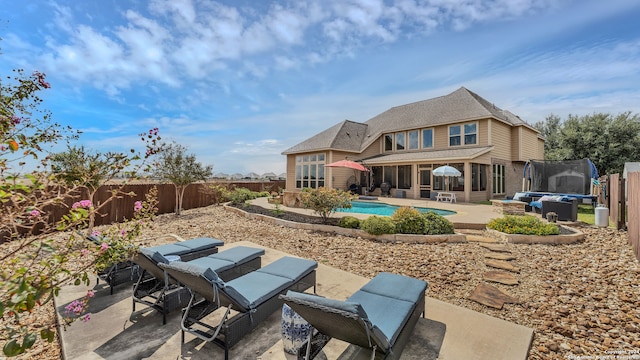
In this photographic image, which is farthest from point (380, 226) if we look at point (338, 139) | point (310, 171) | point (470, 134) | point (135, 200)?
point (310, 171)

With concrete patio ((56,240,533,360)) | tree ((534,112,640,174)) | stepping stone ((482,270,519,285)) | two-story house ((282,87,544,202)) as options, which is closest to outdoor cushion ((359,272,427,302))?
concrete patio ((56,240,533,360))

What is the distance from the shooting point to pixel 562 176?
15.3 metres

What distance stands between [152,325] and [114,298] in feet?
4.52

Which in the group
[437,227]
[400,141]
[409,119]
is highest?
[409,119]

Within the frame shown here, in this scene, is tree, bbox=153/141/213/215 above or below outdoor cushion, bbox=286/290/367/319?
above

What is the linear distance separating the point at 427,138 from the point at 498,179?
541 cm

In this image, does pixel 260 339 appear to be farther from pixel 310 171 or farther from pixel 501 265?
pixel 310 171

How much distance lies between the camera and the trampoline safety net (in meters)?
14.7

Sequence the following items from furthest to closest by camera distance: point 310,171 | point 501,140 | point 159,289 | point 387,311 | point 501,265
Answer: point 310,171 → point 501,140 → point 501,265 → point 159,289 → point 387,311

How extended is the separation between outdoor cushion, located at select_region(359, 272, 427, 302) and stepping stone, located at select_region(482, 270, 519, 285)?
2.28 meters

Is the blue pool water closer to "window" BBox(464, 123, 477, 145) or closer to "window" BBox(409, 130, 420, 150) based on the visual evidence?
"window" BBox(409, 130, 420, 150)

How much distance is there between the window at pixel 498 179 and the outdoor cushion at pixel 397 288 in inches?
679

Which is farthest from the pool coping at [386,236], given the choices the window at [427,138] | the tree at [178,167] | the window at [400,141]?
the window at [400,141]

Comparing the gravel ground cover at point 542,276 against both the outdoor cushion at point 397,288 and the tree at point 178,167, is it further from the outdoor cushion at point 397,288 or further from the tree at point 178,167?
the tree at point 178,167
